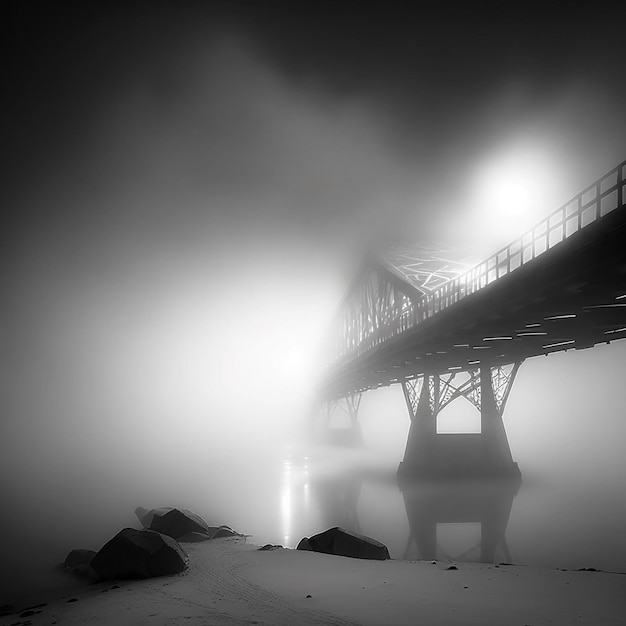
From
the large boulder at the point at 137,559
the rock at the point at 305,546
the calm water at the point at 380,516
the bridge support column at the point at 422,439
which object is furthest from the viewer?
the bridge support column at the point at 422,439

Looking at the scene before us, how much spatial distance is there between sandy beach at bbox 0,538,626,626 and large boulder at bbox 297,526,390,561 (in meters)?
0.77

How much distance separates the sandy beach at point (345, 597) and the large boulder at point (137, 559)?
0.31 metres

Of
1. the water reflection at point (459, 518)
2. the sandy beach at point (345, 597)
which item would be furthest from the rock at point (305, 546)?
the water reflection at point (459, 518)

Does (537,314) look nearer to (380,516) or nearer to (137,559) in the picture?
(380,516)

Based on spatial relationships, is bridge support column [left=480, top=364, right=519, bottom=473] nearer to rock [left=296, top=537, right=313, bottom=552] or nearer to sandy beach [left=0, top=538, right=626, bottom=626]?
rock [left=296, top=537, right=313, bottom=552]

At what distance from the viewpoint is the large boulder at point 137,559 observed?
13406 millimetres

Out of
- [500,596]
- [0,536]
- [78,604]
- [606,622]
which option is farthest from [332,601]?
[0,536]

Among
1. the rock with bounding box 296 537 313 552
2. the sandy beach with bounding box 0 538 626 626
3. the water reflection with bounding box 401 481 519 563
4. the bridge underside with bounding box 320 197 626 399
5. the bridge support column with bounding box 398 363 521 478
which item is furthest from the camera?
the bridge support column with bounding box 398 363 521 478

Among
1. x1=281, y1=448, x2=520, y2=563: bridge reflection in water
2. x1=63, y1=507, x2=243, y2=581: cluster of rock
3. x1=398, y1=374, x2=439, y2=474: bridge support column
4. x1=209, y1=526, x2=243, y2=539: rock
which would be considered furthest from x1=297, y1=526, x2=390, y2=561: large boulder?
x1=398, y1=374, x2=439, y2=474: bridge support column

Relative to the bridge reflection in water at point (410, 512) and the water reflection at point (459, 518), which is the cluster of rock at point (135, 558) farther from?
the water reflection at point (459, 518)

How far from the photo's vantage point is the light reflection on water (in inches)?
669

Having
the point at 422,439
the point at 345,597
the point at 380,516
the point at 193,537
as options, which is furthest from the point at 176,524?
the point at 422,439

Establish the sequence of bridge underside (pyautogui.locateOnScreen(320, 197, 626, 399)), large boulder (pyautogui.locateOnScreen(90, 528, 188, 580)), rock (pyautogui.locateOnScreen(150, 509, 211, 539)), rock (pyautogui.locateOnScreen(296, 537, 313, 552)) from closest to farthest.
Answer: large boulder (pyautogui.locateOnScreen(90, 528, 188, 580))
bridge underside (pyautogui.locateOnScreen(320, 197, 626, 399))
rock (pyautogui.locateOnScreen(296, 537, 313, 552))
rock (pyautogui.locateOnScreen(150, 509, 211, 539))

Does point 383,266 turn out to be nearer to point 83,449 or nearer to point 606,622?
point 83,449
